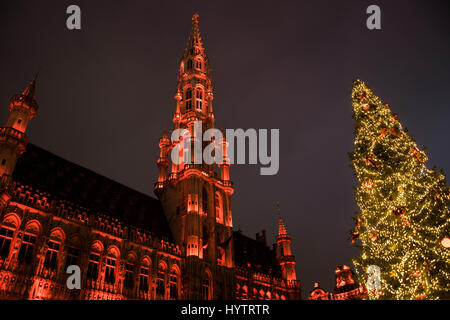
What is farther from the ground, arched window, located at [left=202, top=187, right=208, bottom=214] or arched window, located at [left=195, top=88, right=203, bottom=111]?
arched window, located at [left=195, top=88, right=203, bottom=111]

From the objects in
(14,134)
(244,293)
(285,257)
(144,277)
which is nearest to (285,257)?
(285,257)

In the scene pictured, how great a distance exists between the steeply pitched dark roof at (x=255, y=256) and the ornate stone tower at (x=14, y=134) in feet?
98.7

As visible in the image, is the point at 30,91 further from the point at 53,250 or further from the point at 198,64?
the point at 198,64

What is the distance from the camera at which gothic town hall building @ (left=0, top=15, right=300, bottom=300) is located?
80.1 ft

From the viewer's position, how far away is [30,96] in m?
29.5

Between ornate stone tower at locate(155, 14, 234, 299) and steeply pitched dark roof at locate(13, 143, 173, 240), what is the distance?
260 centimetres

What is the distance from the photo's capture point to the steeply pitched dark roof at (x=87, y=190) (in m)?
30.4

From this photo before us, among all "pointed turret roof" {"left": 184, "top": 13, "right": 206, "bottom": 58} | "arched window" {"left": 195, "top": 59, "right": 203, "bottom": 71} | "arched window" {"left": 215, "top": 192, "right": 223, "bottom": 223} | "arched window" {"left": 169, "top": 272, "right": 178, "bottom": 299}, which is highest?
"pointed turret roof" {"left": 184, "top": 13, "right": 206, "bottom": 58}

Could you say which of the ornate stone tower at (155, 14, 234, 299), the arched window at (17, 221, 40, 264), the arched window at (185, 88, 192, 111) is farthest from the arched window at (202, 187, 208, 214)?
the arched window at (17, 221, 40, 264)

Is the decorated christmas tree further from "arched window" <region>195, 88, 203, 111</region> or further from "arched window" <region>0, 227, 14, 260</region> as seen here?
"arched window" <region>195, 88, 203, 111</region>

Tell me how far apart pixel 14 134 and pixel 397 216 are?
28.8 m

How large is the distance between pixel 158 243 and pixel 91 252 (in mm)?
7175
